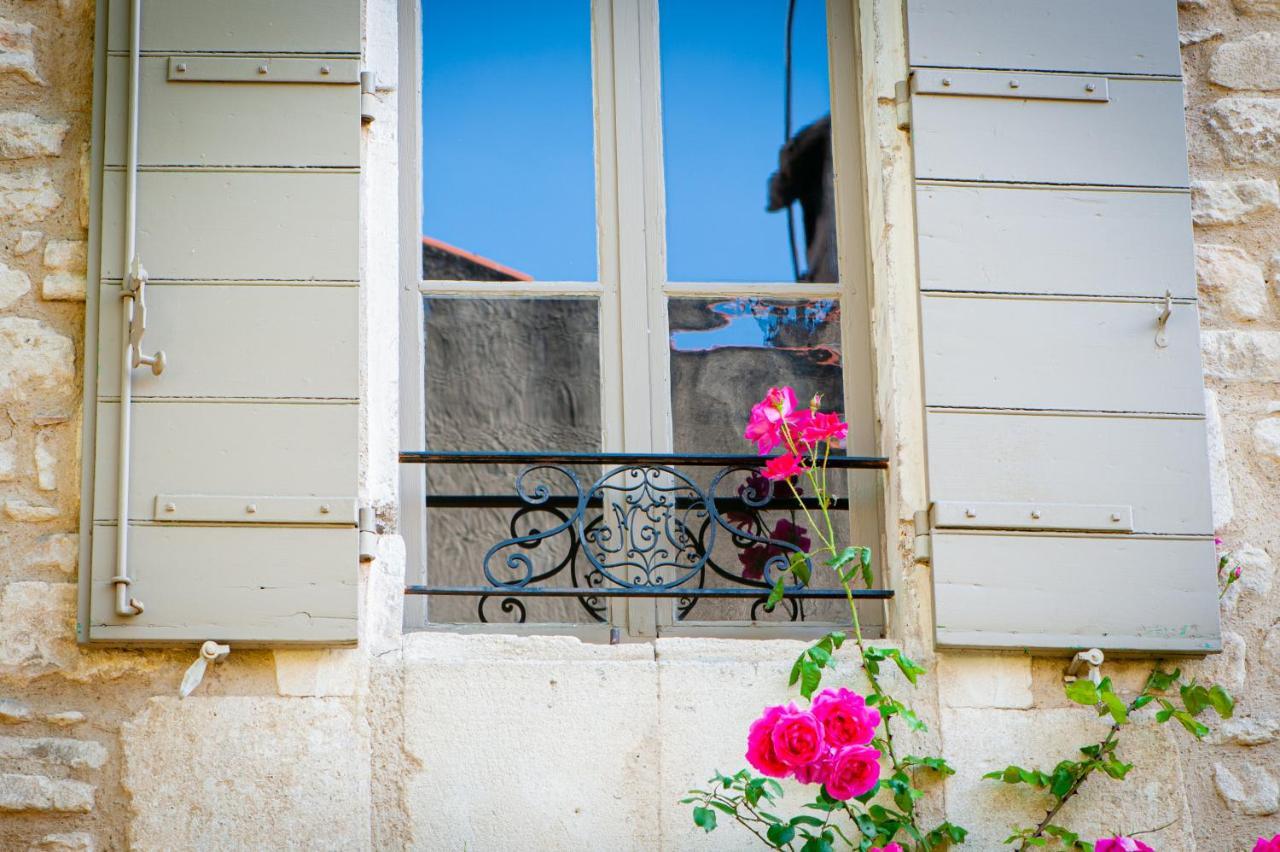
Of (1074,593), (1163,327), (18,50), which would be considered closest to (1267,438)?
(1163,327)

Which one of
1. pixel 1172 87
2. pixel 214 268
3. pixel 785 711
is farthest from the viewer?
pixel 1172 87

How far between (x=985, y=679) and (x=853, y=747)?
1.26ft

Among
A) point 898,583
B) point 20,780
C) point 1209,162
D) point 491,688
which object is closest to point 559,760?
point 491,688

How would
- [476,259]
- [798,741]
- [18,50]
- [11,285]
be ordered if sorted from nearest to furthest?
[798,741] < [11,285] < [18,50] < [476,259]

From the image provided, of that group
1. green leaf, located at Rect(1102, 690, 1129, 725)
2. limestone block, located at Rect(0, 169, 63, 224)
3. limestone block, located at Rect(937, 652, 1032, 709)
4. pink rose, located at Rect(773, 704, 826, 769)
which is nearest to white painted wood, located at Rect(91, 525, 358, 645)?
limestone block, located at Rect(0, 169, 63, 224)

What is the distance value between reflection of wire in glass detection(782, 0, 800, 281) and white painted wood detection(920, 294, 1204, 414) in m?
0.42

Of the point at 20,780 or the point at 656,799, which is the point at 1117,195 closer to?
the point at 656,799

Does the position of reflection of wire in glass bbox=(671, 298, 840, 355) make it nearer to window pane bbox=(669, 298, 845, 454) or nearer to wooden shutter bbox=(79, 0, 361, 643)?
window pane bbox=(669, 298, 845, 454)

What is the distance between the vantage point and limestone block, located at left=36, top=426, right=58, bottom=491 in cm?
306

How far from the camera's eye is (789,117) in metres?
3.67

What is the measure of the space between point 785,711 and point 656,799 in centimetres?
31

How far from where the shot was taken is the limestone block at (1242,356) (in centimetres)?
331

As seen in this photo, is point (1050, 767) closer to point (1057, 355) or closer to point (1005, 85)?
point (1057, 355)

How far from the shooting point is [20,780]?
2910 mm
